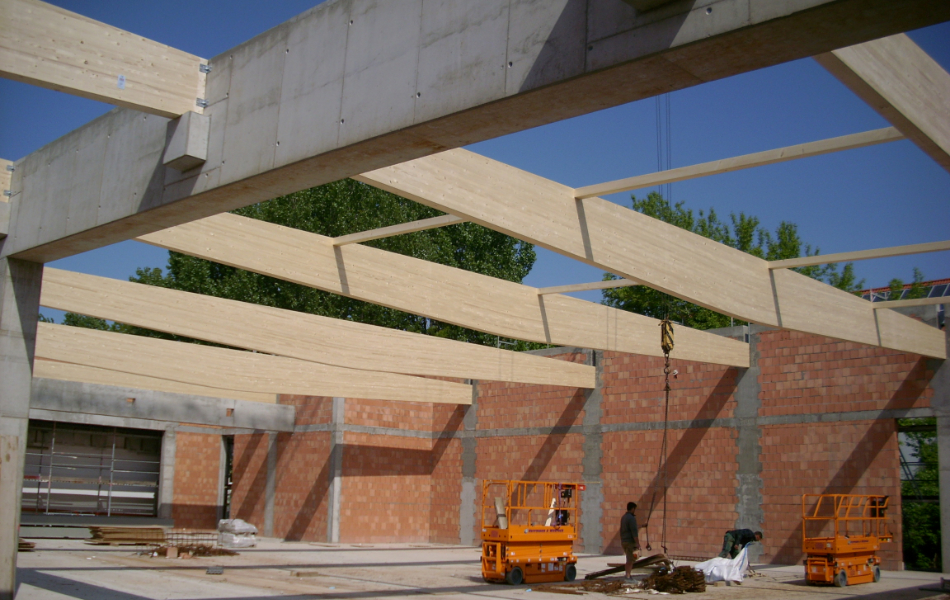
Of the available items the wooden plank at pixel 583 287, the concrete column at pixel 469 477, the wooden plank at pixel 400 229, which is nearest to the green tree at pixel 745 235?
the concrete column at pixel 469 477

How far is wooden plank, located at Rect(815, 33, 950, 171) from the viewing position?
227 inches

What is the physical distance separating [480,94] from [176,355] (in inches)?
430

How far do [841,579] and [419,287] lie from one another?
7492mm

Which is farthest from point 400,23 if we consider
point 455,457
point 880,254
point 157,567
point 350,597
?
point 455,457

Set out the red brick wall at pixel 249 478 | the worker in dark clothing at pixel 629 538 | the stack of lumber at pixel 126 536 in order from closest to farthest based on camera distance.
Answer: the worker in dark clothing at pixel 629 538 < the stack of lumber at pixel 126 536 < the red brick wall at pixel 249 478

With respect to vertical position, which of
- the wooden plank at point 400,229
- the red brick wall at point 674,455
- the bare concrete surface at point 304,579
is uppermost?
the wooden plank at point 400,229

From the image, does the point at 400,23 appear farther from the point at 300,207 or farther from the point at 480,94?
the point at 300,207

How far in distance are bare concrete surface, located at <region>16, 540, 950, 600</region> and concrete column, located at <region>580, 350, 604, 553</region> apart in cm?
156

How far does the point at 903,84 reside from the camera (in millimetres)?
6180

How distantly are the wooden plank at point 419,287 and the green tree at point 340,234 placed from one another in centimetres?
1689

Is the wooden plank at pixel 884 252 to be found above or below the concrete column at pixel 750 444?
above

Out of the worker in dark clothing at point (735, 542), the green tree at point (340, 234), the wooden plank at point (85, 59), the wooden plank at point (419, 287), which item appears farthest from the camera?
the green tree at point (340, 234)

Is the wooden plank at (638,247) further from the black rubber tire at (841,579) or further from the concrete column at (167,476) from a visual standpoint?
the concrete column at (167,476)

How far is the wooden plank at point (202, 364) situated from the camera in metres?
13.3
